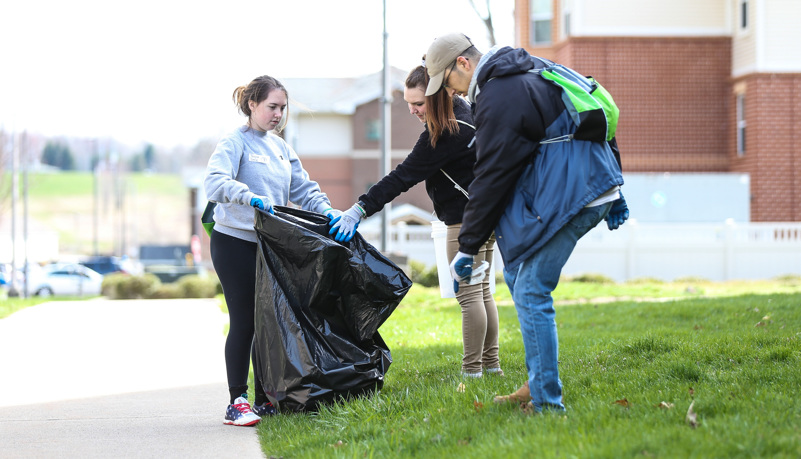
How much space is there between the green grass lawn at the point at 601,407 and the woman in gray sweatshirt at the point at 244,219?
0.30 m

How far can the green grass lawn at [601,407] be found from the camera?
11.0ft

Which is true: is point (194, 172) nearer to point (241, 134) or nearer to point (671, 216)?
point (671, 216)

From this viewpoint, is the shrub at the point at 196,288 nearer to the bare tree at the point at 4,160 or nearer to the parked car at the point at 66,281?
the parked car at the point at 66,281

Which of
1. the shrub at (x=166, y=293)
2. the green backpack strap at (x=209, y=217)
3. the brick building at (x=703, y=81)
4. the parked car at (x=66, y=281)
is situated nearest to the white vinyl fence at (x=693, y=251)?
the brick building at (x=703, y=81)

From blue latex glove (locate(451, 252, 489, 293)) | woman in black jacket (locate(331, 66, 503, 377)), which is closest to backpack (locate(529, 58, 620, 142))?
blue latex glove (locate(451, 252, 489, 293))

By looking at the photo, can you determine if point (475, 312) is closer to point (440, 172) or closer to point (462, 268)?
point (440, 172)

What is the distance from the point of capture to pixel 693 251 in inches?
868

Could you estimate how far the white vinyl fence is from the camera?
71.4 feet

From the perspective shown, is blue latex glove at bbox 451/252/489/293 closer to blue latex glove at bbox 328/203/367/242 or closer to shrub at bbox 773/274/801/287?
blue latex glove at bbox 328/203/367/242

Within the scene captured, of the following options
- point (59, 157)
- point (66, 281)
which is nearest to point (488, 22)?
point (66, 281)

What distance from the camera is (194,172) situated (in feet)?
219

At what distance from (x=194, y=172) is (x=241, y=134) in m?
63.8

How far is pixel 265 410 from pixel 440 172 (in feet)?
5.52

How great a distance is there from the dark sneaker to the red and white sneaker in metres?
0.14
